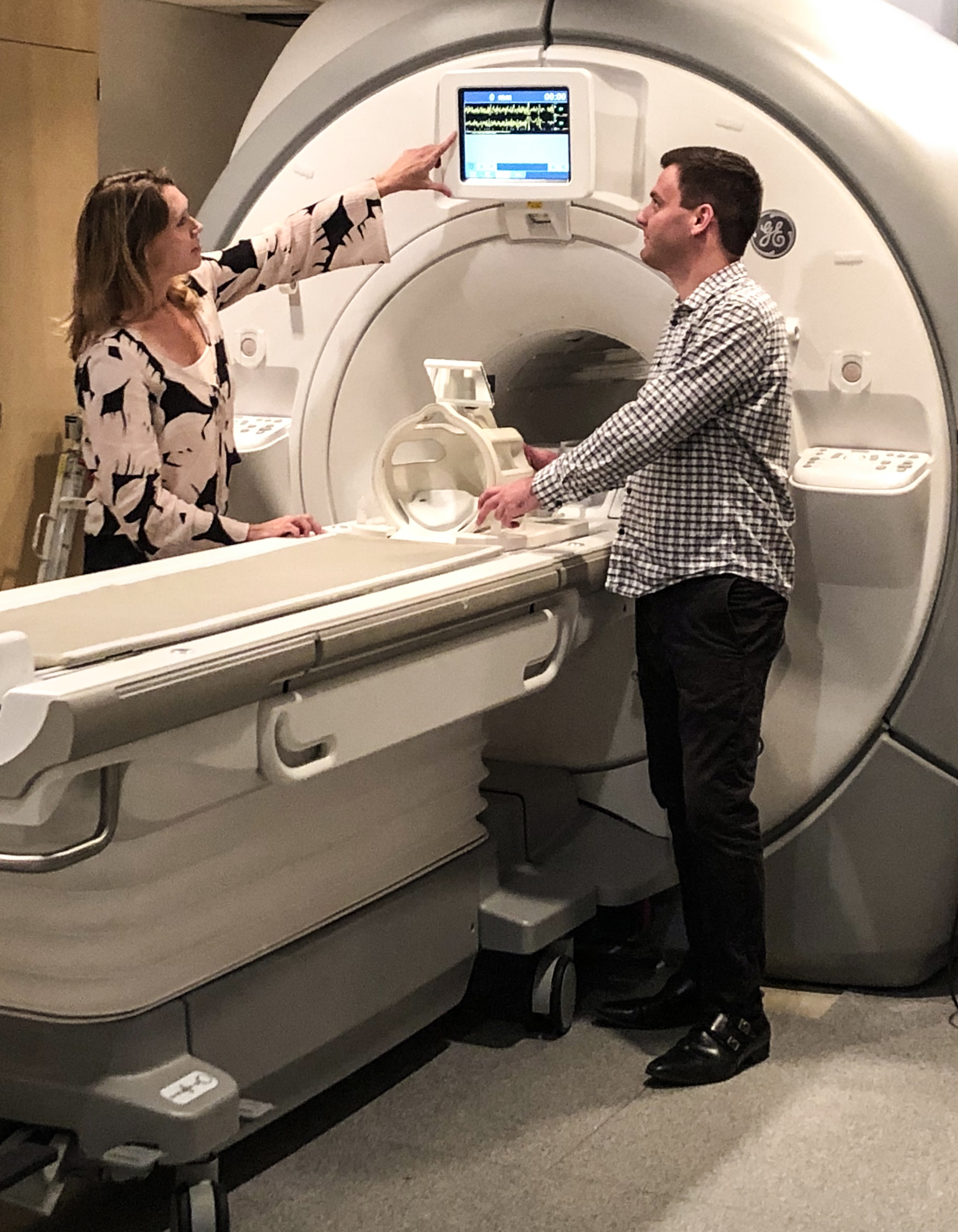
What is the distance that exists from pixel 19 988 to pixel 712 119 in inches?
63.8

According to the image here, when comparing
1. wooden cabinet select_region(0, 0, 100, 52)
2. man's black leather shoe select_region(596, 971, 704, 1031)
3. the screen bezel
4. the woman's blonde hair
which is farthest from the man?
wooden cabinet select_region(0, 0, 100, 52)

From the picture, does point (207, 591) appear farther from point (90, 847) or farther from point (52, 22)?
point (52, 22)

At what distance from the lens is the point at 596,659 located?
280cm

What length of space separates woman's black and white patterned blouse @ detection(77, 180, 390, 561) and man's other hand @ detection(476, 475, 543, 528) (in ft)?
1.24

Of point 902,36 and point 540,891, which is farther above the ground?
point 902,36

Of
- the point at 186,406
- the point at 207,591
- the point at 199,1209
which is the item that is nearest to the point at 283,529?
the point at 186,406

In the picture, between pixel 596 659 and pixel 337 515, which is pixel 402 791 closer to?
pixel 596 659

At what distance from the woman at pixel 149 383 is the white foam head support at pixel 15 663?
2.77 feet

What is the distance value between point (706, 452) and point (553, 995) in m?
0.84

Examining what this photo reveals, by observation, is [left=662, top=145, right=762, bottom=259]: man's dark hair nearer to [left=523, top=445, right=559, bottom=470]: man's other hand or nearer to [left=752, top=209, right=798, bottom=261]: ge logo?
[left=752, top=209, right=798, bottom=261]: ge logo

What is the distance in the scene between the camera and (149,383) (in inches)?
97.8

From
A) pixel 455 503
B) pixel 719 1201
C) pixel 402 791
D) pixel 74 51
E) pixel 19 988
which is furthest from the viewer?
pixel 74 51

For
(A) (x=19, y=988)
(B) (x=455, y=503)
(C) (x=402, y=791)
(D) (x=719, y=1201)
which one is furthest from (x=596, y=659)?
(A) (x=19, y=988)

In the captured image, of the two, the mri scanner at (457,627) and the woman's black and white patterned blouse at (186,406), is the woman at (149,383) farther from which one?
the mri scanner at (457,627)
